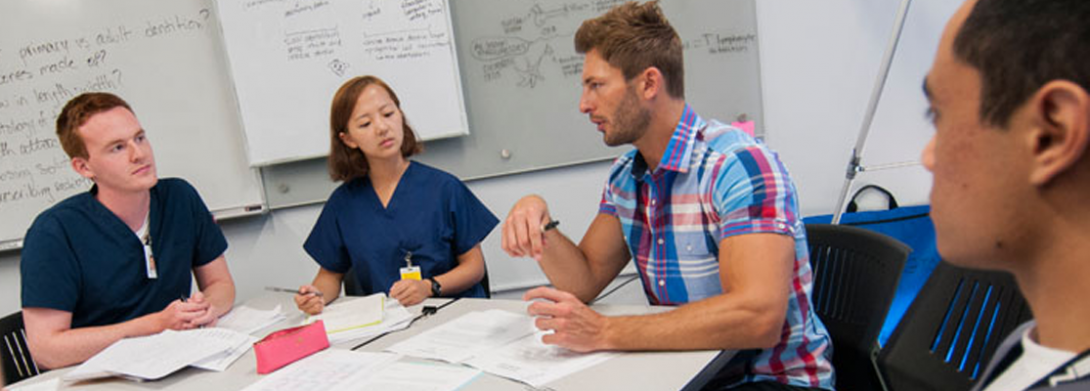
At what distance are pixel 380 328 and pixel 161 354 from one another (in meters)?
0.45

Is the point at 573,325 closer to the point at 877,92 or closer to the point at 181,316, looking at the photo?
the point at 181,316

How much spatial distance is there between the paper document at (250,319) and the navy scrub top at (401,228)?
0.35 m

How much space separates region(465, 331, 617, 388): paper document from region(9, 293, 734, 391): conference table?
2 cm

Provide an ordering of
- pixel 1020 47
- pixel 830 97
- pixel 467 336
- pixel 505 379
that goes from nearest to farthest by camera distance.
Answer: pixel 1020 47 → pixel 505 379 → pixel 467 336 → pixel 830 97

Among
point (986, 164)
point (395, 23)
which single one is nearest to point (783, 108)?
point (395, 23)

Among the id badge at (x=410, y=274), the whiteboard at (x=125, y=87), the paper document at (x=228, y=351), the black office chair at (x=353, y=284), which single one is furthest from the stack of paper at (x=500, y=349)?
the whiteboard at (x=125, y=87)

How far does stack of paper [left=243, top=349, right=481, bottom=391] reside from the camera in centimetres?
111

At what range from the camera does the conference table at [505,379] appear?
1026mm

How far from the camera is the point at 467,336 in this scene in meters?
1.34

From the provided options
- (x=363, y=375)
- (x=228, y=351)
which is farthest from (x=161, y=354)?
(x=363, y=375)

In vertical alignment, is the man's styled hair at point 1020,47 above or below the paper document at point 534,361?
above

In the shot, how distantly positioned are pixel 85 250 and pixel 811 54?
2481mm

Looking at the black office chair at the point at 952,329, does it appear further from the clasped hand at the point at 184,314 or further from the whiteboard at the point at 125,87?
the whiteboard at the point at 125,87

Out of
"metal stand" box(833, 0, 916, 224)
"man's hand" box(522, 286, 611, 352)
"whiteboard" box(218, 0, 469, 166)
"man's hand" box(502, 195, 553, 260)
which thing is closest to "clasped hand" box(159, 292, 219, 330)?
"man's hand" box(502, 195, 553, 260)
